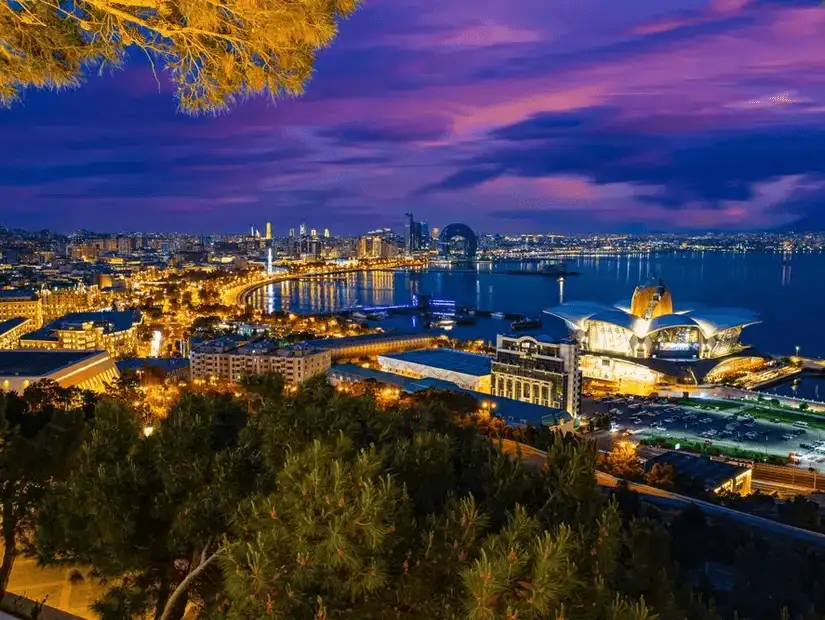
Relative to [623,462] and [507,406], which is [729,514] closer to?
[623,462]

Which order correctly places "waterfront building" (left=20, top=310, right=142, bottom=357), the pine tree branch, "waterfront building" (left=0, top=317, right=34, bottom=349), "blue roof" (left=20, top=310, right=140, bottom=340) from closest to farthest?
the pine tree branch < "waterfront building" (left=20, top=310, right=142, bottom=357) < "waterfront building" (left=0, top=317, right=34, bottom=349) < "blue roof" (left=20, top=310, right=140, bottom=340)

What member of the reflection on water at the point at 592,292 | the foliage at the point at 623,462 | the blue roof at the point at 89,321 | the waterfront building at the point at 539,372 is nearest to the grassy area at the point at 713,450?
the foliage at the point at 623,462

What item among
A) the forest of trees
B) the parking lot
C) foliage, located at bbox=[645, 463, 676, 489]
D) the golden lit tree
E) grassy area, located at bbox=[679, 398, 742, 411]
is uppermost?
the golden lit tree

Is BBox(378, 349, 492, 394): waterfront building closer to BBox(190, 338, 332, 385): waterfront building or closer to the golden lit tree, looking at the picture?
BBox(190, 338, 332, 385): waterfront building

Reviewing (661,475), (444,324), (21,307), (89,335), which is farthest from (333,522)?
(21,307)

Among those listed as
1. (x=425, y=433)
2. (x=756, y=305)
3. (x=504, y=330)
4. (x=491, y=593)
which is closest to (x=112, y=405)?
(x=425, y=433)

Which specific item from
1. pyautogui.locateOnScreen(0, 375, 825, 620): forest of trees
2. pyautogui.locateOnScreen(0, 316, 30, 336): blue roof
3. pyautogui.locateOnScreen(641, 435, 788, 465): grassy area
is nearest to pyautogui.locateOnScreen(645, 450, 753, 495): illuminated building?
pyautogui.locateOnScreen(641, 435, 788, 465): grassy area

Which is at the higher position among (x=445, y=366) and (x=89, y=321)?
(x=89, y=321)

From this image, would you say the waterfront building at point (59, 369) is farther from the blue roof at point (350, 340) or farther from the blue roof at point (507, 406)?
the blue roof at point (350, 340)
